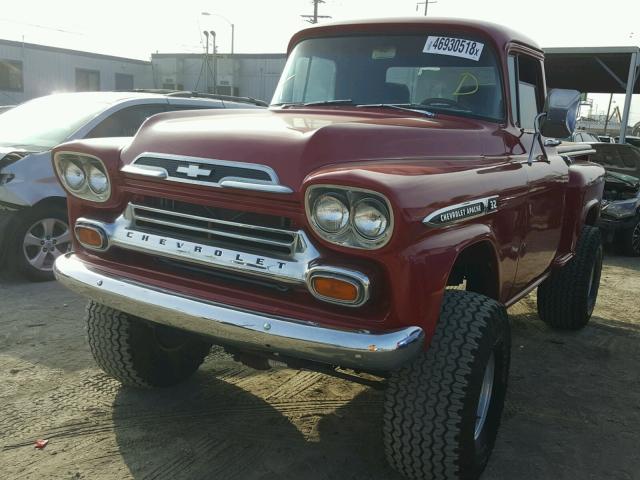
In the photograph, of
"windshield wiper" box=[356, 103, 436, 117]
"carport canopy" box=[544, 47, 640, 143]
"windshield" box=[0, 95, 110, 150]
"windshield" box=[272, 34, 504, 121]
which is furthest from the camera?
"carport canopy" box=[544, 47, 640, 143]

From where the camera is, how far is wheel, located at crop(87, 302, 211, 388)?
10.8 ft

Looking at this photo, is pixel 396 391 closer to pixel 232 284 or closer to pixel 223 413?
pixel 232 284

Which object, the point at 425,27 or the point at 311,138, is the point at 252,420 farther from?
the point at 425,27

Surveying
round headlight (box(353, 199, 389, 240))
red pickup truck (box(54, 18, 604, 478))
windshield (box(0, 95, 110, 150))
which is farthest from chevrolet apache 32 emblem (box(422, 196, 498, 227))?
windshield (box(0, 95, 110, 150))

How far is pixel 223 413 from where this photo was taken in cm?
337

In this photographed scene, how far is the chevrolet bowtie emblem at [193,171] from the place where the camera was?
2557mm

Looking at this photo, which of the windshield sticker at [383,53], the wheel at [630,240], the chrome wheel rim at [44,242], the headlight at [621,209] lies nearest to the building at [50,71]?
the chrome wheel rim at [44,242]

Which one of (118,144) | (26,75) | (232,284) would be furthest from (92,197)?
(26,75)

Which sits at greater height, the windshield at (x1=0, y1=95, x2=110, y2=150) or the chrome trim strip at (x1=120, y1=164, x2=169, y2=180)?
→ the windshield at (x1=0, y1=95, x2=110, y2=150)

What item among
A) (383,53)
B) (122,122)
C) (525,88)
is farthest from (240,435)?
(122,122)

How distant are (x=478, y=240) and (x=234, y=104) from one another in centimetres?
490

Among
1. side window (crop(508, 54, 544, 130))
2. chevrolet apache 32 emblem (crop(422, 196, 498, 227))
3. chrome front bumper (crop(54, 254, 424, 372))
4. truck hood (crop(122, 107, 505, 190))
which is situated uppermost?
side window (crop(508, 54, 544, 130))

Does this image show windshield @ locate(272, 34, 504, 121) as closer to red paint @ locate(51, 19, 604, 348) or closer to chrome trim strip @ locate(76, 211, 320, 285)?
red paint @ locate(51, 19, 604, 348)

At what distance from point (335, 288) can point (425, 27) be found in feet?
6.55
